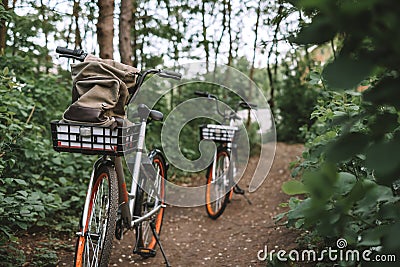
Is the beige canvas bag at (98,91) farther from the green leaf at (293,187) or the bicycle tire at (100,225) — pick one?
the green leaf at (293,187)

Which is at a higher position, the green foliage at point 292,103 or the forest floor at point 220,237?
the green foliage at point 292,103

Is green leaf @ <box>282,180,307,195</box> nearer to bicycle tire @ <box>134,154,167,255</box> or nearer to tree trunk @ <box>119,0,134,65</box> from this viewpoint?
bicycle tire @ <box>134,154,167,255</box>

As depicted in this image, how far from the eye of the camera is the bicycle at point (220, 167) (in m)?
4.68

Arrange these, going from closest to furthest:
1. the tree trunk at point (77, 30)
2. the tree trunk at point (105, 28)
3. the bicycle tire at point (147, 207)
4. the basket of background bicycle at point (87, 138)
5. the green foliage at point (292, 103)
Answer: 1. the basket of background bicycle at point (87, 138)
2. the bicycle tire at point (147, 207)
3. the tree trunk at point (105, 28)
4. the tree trunk at point (77, 30)
5. the green foliage at point (292, 103)

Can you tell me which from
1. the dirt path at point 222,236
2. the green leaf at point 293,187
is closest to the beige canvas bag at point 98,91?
the dirt path at point 222,236

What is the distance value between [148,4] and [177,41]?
611 mm

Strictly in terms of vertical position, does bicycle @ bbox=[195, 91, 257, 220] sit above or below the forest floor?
above

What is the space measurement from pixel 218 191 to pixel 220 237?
82cm

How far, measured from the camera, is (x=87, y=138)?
247 cm

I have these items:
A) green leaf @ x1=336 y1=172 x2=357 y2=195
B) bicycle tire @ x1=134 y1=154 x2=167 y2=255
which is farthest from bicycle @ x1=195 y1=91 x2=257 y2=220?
green leaf @ x1=336 y1=172 x2=357 y2=195

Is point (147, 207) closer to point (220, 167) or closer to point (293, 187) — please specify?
point (220, 167)

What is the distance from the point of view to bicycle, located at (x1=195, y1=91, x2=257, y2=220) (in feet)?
15.4

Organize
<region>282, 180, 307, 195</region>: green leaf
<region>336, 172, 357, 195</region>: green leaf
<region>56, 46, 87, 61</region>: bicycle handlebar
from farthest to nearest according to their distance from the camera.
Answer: <region>56, 46, 87, 61</region>: bicycle handlebar < <region>336, 172, 357, 195</region>: green leaf < <region>282, 180, 307, 195</region>: green leaf

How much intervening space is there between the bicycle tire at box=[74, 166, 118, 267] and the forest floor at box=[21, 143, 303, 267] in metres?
0.62
